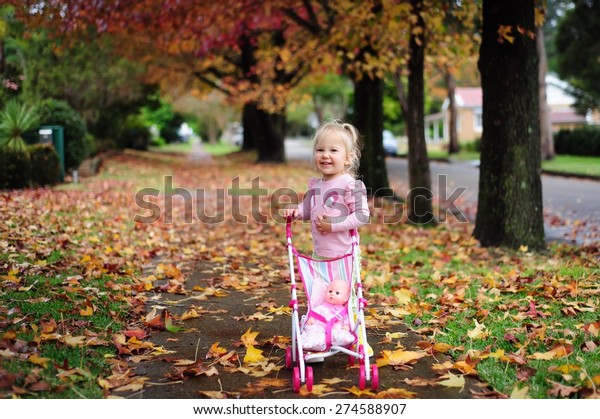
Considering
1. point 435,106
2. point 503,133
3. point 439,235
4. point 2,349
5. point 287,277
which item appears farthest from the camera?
point 435,106

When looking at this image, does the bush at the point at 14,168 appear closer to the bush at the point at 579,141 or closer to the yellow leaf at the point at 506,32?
the yellow leaf at the point at 506,32

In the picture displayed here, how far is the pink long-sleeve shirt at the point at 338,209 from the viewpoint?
457cm

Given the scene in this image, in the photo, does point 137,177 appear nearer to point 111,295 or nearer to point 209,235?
point 209,235

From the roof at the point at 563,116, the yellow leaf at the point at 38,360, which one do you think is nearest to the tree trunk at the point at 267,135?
the yellow leaf at the point at 38,360

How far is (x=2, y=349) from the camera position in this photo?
4387 millimetres

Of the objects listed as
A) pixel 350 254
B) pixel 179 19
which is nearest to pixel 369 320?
pixel 350 254

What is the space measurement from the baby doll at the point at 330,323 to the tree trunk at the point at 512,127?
539 cm

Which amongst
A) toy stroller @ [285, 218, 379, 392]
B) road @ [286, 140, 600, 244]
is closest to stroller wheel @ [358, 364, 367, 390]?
toy stroller @ [285, 218, 379, 392]

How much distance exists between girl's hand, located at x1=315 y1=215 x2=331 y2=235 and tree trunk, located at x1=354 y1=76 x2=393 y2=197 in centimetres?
1104

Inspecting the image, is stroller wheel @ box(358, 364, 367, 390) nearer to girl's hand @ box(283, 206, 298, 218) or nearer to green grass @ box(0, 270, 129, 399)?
girl's hand @ box(283, 206, 298, 218)

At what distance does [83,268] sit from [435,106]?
67.6m

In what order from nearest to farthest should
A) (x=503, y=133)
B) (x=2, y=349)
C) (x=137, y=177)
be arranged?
(x=2, y=349) → (x=503, y=133) → (x=137, y=177)

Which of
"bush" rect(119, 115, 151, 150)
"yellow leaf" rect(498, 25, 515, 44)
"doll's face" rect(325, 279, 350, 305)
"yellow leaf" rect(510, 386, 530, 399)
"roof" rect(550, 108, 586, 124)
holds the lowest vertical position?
"yellow leaf" rect(510, 386, 530, 399)

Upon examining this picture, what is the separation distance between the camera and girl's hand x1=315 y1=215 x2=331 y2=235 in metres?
4.55
